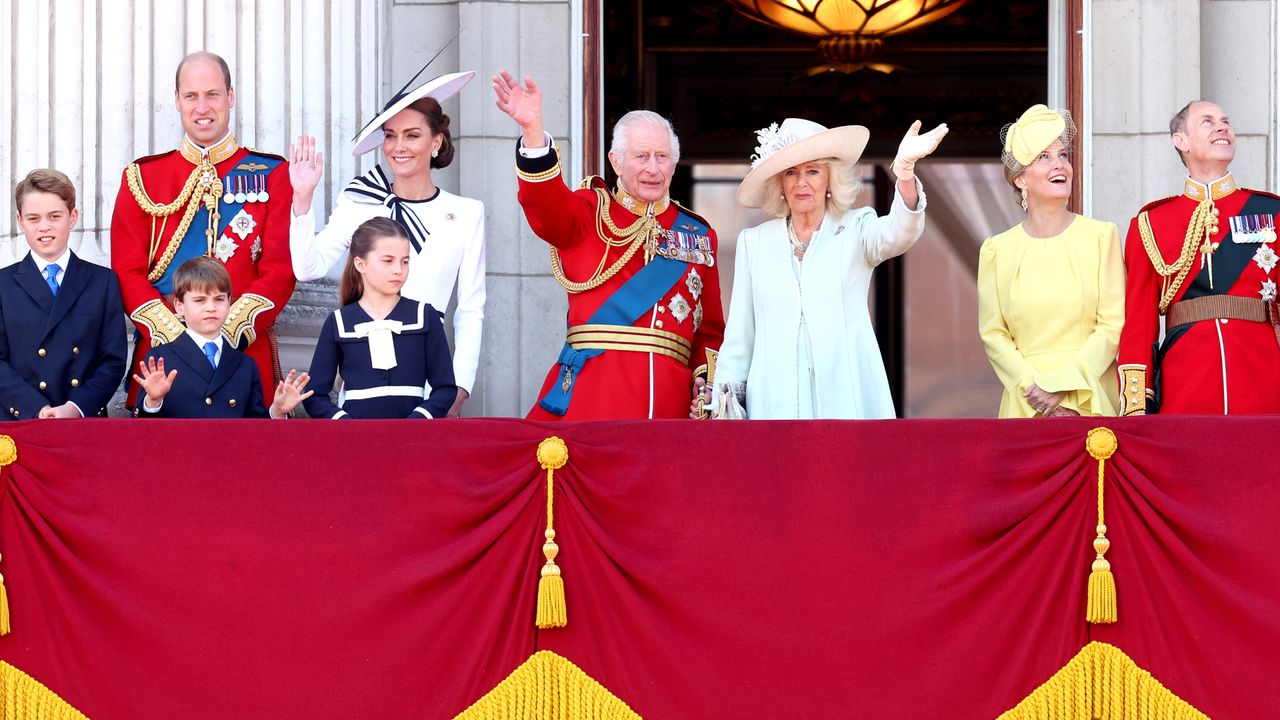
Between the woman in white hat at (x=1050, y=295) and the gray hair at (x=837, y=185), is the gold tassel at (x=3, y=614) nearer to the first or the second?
the gray hair at (x=837, y=185)

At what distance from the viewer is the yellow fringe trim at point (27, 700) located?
5.09m

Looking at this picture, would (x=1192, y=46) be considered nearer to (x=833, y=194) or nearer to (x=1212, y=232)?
(x=1212, y=232)

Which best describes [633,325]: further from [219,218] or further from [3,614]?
[3,614]

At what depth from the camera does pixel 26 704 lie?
16.7 ft

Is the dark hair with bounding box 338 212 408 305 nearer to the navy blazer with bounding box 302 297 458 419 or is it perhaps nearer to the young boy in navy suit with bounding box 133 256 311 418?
the navy blazer with bounding box 302 297 458 419

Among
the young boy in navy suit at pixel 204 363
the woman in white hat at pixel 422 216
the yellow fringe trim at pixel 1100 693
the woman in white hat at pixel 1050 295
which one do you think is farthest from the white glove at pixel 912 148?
the young boy in navy suit at pixel 204 363

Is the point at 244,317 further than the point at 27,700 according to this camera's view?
Yes

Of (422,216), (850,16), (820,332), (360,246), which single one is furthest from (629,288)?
(850,16)

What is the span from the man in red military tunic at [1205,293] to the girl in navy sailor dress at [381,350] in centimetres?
203

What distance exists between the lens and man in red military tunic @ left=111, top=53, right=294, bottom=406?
6.29m

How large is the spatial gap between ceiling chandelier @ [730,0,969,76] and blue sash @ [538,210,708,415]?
4.73 metres

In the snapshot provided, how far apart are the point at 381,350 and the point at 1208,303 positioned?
2485 millimetres

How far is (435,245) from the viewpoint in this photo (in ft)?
21.0

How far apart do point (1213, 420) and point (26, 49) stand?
4341 mm
